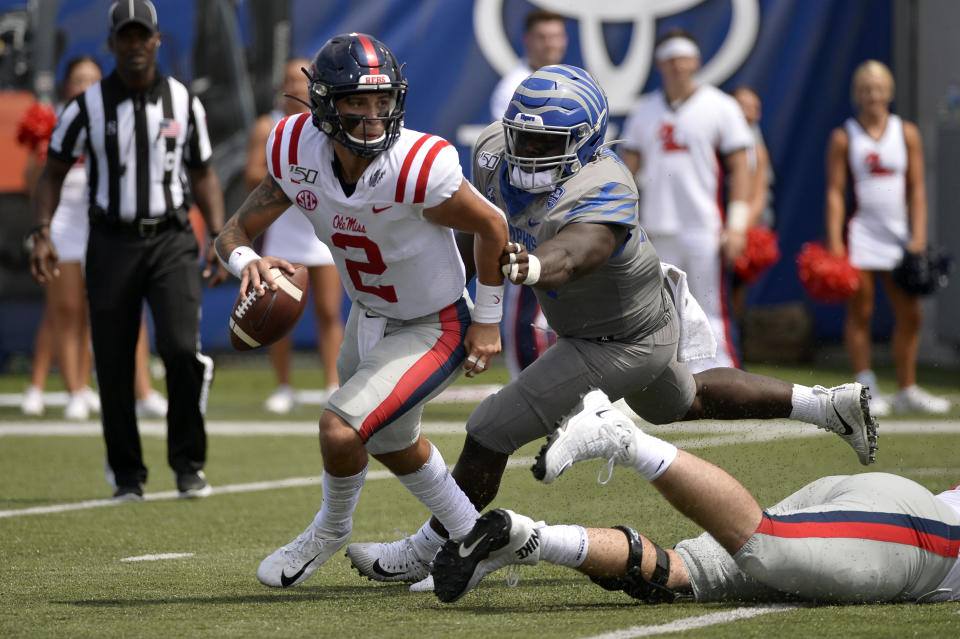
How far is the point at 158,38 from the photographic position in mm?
5969

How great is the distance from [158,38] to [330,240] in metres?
2.28

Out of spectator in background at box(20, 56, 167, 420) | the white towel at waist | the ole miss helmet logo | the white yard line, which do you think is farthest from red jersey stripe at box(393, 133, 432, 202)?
spectator in background at box(20, 56, 167, 420)

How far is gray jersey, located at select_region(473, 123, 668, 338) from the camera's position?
390 cm

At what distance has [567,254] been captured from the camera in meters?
3.73

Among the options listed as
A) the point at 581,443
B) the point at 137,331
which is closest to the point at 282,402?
the point at 137,331

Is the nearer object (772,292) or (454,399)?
(454,399)

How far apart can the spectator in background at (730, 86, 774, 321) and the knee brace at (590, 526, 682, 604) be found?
4921mm

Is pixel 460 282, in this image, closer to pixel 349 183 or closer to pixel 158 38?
pixel 349 183

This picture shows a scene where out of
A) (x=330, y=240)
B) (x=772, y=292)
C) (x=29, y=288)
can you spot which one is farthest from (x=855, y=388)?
(x=29, y=288)

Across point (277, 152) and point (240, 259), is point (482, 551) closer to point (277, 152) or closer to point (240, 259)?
point (240, 259)

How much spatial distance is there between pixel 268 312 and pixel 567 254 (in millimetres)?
918

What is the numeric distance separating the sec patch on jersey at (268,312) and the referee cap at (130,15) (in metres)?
2.28

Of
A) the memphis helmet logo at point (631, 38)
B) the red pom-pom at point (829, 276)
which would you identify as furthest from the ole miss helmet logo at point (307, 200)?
the memphis helmet logo at point (631, 38)

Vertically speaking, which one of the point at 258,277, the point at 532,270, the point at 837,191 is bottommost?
the point at 837,191
